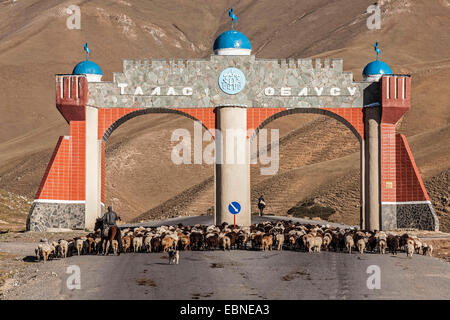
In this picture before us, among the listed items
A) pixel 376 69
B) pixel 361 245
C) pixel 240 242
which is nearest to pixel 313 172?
pixel 376 69

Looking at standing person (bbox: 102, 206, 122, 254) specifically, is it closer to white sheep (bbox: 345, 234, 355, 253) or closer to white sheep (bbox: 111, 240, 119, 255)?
white sheep (bbox: 111, 240, 119, 255)

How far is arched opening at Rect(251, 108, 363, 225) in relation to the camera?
211 ft

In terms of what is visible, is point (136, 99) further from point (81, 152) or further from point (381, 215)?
point (381, 215)

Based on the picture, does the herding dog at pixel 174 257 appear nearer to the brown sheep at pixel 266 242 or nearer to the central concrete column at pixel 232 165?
the brown sheep at pixel 266 242

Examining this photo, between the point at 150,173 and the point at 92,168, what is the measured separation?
2041 inches

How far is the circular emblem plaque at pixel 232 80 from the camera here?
47.8 metres

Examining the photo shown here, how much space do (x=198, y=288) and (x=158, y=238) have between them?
11.1 meters

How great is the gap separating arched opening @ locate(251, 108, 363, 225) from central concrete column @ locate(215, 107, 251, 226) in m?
1.13

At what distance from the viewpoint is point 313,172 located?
258 ft

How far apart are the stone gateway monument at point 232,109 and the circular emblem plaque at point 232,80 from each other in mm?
58

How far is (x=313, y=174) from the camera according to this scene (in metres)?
77.7

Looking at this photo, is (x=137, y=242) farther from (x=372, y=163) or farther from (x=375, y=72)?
(x=375, y=72)

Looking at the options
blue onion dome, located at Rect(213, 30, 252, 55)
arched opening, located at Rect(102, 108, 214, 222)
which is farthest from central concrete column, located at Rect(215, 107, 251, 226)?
arched opening, located at Rect(102, 108, 214, 222)

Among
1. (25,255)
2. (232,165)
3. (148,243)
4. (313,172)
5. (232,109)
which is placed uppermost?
(232,109)
